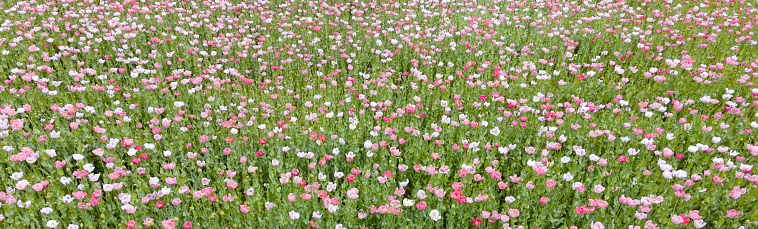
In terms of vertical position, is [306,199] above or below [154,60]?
above

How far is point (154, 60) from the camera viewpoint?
20.6 feet

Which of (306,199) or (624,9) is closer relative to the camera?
(306,199)

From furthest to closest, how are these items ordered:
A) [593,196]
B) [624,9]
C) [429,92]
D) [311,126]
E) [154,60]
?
[624,9]
[154,60]
[429,92]
[311,126]
[593,196]

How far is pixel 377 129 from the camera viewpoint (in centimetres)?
424

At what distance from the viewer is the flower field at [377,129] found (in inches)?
137

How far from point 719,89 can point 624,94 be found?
99 centimetres

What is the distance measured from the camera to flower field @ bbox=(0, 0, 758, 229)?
3.48m

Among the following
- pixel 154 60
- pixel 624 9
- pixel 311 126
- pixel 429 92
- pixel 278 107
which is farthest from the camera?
pixel 624 9

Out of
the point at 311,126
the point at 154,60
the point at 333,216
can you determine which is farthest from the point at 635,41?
the point at 154,60

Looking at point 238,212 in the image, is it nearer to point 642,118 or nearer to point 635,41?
point 642,118

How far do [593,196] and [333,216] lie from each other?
1.97 metres

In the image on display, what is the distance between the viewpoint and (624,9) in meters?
8.05

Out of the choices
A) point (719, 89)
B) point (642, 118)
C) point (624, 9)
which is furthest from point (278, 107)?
point (624, 9)

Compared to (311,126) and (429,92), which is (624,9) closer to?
(429,92)
